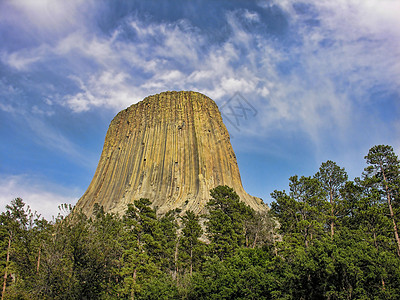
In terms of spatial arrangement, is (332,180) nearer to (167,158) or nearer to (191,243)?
(191,243)

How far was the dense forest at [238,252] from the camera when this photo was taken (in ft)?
67.2

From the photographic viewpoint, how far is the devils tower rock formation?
73.1m

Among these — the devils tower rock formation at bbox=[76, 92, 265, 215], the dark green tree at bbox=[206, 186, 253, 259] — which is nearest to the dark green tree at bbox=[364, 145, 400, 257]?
the dark green tree at bbox=[206, 186, 253, 259]

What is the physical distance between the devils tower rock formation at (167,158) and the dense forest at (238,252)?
33.1 metres

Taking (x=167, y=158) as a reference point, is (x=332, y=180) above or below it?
below

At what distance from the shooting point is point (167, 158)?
257 feet

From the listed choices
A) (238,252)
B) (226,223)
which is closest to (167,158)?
(226,223)

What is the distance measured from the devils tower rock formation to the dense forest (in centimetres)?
3306

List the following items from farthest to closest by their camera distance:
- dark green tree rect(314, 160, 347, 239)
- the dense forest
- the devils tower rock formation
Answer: the devils tower rock formation
dark green tree rect(314, 160, 347, 239)
the dense forest

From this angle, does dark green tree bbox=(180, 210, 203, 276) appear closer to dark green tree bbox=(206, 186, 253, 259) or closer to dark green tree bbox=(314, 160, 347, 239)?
dark green tree bbox=(206, 186, 253, 259)

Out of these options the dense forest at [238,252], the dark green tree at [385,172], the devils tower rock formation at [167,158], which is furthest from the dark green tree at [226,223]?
the devils tower rock formation at [167,158]

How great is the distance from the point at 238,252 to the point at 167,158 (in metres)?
51.1

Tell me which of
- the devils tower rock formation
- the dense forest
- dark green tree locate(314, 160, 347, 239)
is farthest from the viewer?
the devils tower rock formation

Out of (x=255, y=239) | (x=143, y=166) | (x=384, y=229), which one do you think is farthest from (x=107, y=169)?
(x=384, y=229)
